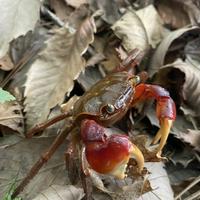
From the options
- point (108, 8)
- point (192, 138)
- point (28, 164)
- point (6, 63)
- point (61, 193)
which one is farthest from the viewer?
point (108, 8)

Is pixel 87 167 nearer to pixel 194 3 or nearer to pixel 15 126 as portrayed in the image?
pixel 15 126

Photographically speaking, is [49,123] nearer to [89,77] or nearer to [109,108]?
[109,108]

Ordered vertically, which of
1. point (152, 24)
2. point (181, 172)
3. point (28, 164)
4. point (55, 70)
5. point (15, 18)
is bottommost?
point (181, 172)

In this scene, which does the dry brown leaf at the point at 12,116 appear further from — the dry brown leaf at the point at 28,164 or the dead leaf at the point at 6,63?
the dead leaf at the point at 6,63

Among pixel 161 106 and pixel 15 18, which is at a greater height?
pixel 15 18

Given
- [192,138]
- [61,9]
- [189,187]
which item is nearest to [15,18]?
[61,9]

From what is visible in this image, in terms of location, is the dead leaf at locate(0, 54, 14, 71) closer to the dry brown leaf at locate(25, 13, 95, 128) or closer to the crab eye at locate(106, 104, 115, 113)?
the dry brown leaf at locate(25, 13, 95, 128)

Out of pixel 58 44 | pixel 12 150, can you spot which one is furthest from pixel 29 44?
pixel 12 150
